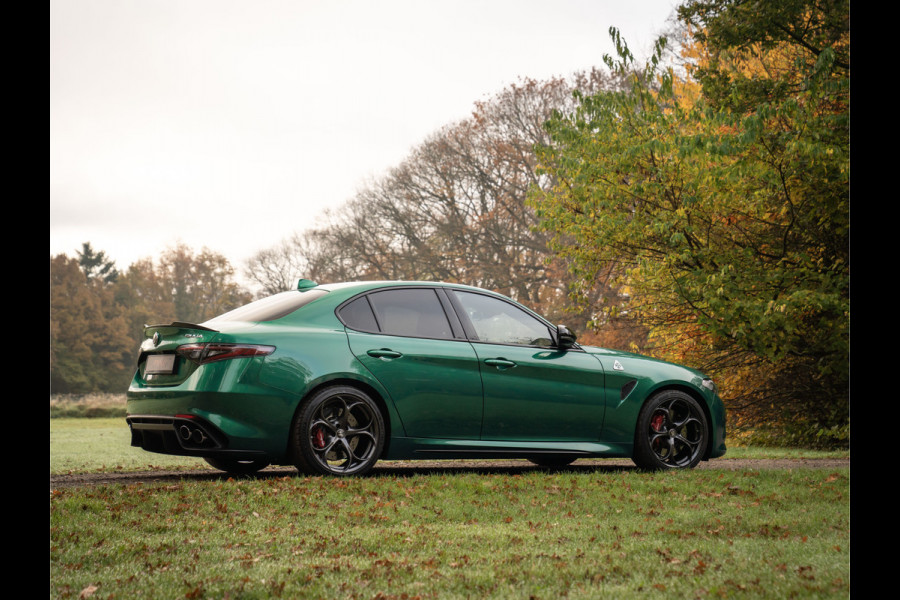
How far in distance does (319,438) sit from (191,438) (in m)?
0.91

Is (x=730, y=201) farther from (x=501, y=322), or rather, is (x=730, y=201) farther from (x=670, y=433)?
(x=501, y=322)

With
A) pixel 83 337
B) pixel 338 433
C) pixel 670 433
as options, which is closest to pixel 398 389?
pixel 338 433

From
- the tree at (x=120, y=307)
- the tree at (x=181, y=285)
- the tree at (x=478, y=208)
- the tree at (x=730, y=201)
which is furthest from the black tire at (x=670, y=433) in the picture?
the tree at (x=181, y=285)

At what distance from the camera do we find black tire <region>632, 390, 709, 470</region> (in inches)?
322

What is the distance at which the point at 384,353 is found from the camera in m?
7.14

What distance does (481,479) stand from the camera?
22.9 ft

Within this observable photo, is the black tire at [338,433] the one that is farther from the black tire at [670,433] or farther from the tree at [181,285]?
the tree at [181,285]

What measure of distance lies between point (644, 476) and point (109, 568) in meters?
4.49

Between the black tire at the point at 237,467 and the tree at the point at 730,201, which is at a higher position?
the tree at the point at 730,201

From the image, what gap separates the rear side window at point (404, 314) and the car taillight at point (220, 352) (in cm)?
83

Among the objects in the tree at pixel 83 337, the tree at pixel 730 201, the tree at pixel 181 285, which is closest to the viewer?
the tree at pixel 730 201

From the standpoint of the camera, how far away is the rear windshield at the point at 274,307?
714 centimetres

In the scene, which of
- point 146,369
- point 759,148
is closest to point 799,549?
point 146,369

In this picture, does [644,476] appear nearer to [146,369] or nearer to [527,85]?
[146,369]
